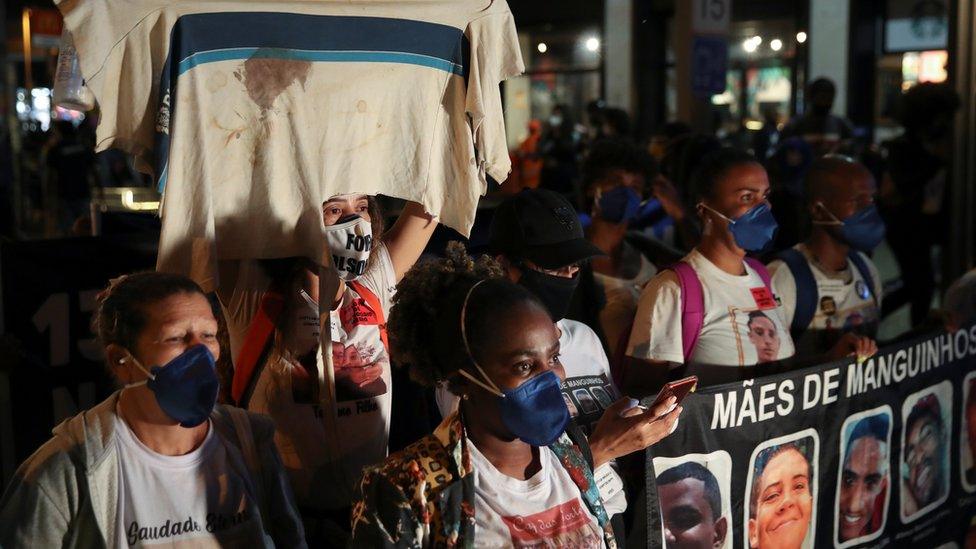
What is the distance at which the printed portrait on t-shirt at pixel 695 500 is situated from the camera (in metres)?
3.63

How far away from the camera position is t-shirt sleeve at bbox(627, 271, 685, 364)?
4188 mm

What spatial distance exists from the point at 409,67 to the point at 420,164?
1.06 ft

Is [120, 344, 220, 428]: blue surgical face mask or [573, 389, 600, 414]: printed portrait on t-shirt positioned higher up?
[120, 344, 220, 428]: blue surgical face mask

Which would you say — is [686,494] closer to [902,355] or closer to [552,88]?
[902,355]

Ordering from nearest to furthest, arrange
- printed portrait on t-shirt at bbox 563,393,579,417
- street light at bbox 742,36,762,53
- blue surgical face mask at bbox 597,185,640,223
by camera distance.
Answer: printed portrait on t-shirt at bbox 563,393,579,417 < blue surgical face mask at bbox 597,185,640,223 < street light at bbox 742,36,762,53

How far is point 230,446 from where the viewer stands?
2998 millimetres

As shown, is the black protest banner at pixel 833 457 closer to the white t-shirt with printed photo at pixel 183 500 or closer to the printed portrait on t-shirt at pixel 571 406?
the printed portrait on t-shirt at pixel 571 406

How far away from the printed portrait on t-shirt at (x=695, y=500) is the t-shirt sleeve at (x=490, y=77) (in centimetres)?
112

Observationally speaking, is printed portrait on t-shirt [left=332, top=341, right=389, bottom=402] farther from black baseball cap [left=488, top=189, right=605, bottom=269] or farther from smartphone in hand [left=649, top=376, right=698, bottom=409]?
smartphone in hand [left=649, top=376, right=698, bottom=409]

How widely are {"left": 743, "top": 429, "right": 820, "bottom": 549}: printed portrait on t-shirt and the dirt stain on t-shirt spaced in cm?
205

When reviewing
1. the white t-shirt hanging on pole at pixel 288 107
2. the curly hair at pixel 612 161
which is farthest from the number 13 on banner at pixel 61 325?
the curly hair at pixel 612 161

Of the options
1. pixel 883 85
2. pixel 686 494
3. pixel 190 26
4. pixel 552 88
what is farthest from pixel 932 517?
pixel 552 88

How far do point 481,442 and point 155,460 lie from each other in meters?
0.82

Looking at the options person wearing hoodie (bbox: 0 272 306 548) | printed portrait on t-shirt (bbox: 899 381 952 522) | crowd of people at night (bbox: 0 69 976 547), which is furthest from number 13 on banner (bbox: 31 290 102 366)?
printed portrait on t-shirt (bbox: 899 381 952 522)
